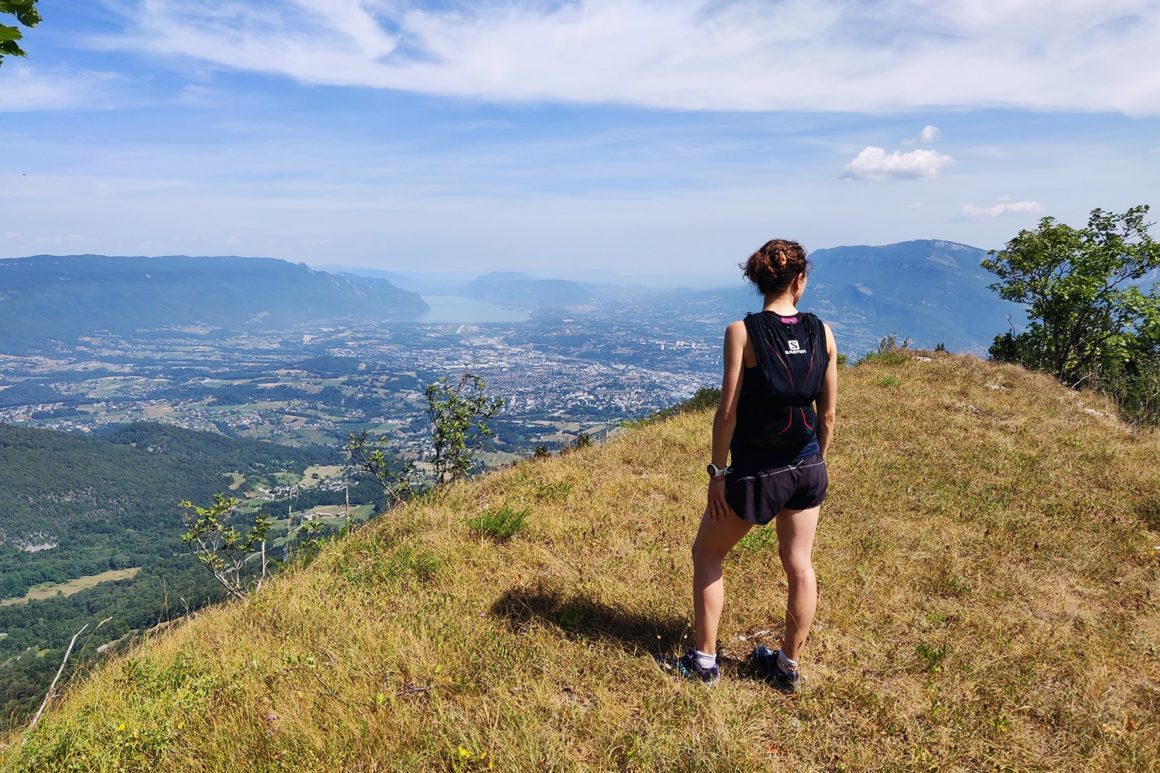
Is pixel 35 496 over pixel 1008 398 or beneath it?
beneath

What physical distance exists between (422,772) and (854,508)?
5.71 metres

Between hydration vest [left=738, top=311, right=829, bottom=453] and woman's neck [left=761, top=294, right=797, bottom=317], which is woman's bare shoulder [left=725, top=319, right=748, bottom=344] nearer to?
hydration vest [left=738, top=311, right=829, bottom=453]

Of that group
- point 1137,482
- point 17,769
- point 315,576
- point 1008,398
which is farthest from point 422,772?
point 1008,398

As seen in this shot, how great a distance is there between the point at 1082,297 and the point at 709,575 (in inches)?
776

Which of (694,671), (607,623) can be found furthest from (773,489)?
(607,623)

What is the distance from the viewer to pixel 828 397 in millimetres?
3221

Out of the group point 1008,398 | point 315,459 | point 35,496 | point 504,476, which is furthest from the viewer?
point 315,459

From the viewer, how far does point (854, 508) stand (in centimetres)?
663

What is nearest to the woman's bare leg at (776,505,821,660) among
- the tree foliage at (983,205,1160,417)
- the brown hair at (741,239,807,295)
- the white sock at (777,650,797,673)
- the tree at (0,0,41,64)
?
the white sock at (777,650,797,673)

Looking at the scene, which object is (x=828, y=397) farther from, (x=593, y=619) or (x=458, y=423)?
(x=458, y=423)

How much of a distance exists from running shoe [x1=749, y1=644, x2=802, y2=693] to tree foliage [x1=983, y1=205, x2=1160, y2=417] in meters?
17.4

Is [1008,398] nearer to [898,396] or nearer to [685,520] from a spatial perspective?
[898,396]

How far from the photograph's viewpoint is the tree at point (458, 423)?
9266mm

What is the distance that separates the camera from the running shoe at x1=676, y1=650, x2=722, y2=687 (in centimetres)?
351
